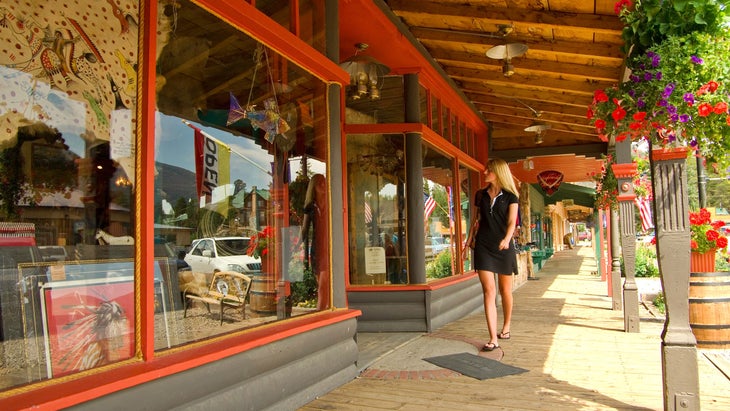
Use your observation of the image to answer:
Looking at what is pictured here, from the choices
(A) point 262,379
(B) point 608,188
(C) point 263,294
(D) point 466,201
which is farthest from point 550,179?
(A) point 262,379

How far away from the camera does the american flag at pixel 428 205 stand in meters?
5.96

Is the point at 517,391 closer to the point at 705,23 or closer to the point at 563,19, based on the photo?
the point at 705,23

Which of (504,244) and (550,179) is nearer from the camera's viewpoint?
(504,244)

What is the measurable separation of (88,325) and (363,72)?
3.57 m

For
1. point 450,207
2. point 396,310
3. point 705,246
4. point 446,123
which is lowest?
point 396,310

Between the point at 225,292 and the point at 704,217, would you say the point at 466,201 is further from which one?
the point at 225,292

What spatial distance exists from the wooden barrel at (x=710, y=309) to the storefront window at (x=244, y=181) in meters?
3.50

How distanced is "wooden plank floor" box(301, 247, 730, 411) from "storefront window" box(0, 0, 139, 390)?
137 centimetres

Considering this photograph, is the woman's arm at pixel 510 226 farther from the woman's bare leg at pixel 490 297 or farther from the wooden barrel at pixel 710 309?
the wooden barrel at pixel 710 309

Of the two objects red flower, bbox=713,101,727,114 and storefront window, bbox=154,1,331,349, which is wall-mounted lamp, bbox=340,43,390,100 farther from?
red flower, bbox=713,101,727,114

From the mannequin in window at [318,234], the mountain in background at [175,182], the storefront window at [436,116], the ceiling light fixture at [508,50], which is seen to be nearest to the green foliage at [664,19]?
the mannequin in window at [318,234]

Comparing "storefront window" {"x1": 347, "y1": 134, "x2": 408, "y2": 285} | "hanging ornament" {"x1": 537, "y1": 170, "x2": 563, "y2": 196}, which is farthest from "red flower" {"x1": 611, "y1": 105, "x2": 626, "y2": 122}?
"hanging ornament" {"x1": 537, "y1": 170, "x2": 563, "y2": 196}

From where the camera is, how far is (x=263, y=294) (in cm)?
355

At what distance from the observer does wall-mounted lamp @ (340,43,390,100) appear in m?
5.25
